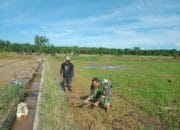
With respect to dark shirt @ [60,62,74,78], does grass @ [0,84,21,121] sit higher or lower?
lower

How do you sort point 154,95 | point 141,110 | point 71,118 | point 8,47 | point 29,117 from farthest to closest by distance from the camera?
point 8,47, point 154,95, point 141,110, point 29,117, point 71,118

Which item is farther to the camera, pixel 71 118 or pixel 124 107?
pixel 124 107

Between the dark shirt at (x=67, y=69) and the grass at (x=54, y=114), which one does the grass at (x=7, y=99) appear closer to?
the grass at (x=54, y=114)

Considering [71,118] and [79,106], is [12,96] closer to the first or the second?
[79,106]

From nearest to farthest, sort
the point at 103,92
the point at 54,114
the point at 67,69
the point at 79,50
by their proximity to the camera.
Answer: the point at 54,114 < the point at 103,92 < the point at 67,69 < the point at 79,50

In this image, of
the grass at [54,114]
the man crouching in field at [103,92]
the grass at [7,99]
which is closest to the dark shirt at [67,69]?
the grass at [54,114]

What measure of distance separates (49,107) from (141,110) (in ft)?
9.40

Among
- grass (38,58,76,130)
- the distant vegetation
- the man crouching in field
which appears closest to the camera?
grass (38,58,76,130)

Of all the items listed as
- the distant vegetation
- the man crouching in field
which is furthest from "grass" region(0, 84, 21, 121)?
the distant vegetation

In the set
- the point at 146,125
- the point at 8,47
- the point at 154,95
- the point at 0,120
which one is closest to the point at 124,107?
the point at 146,125

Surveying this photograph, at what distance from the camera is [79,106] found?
9.47 m

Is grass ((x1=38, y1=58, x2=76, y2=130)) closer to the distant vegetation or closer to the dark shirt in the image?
the dark shirt

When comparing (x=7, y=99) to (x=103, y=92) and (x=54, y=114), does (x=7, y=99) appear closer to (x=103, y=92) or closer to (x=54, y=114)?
(x=54, y=114)

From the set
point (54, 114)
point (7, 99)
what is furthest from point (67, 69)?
point (54, 114)
